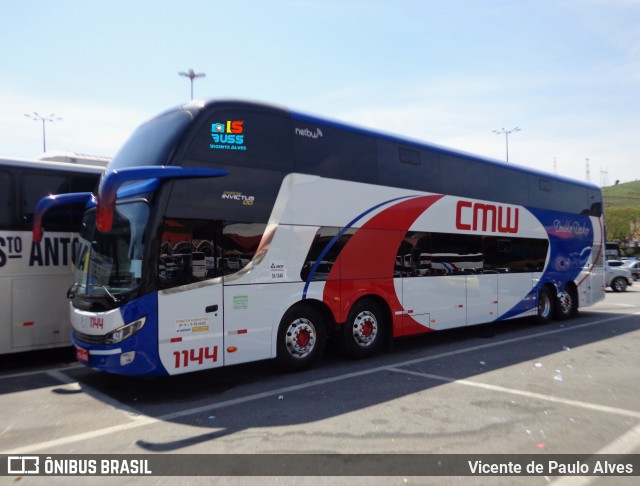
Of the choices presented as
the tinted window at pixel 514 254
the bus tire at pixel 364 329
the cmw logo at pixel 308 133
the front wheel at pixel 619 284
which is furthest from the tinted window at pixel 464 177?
the front wheel at pixel 619 284

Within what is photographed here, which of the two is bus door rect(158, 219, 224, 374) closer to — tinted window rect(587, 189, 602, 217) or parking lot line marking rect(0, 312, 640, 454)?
parking lot line marking rect(0, 312, 640, 454)

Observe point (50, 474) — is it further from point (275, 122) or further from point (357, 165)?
point (357, 165)

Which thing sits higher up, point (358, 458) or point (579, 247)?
point (579, 247)

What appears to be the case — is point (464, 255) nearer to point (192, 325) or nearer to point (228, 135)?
point (228, 135)

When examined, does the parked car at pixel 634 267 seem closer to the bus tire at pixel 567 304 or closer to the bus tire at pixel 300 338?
the bus tire at pixel 567 304

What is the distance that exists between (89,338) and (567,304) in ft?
43.8

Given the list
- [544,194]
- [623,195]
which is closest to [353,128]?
[544,194]

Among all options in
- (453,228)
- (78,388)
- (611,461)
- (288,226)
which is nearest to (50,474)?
(78,388)

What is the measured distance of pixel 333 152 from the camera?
27.6ft

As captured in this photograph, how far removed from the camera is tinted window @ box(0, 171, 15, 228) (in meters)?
8.20

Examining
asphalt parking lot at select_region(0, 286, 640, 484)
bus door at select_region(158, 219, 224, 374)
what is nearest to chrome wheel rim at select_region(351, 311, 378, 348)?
asphalt parking lot at select_region(0, 286, 640, 484)

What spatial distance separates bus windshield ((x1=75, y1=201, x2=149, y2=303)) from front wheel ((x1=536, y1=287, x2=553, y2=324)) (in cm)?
1119

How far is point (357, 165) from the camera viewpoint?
8781 millimetres

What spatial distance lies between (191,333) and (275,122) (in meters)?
3.37
